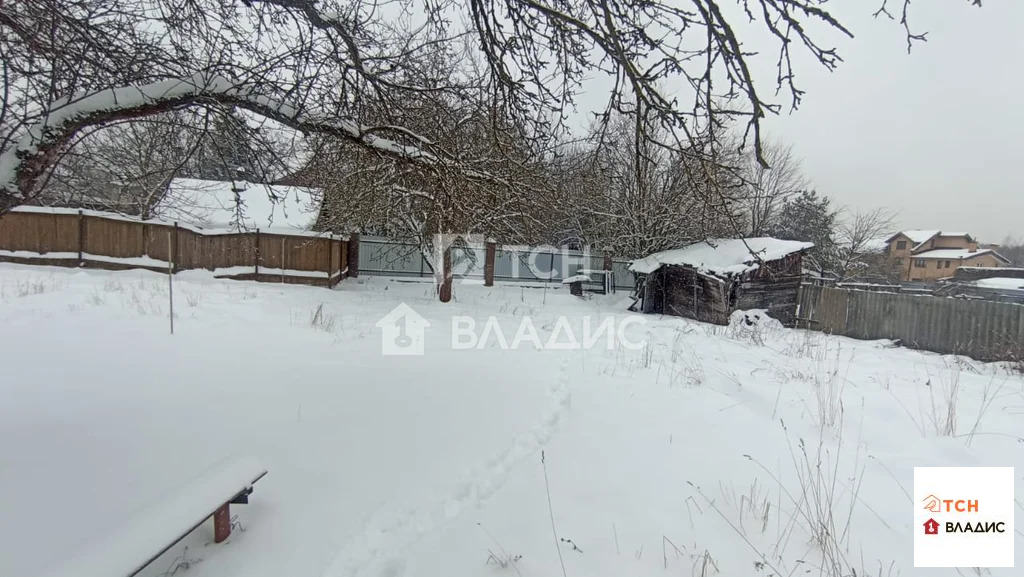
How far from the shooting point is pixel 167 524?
154 cm

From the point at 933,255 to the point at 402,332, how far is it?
202 ft

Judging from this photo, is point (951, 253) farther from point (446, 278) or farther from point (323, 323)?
point (323, 323)

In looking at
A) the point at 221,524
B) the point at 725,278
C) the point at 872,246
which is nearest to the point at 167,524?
the point at 221,524

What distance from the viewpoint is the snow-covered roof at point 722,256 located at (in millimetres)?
9906

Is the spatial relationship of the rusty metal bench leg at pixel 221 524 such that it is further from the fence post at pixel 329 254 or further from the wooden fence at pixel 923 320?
the wooden fence at pixel 923 320

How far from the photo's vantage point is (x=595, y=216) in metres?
15.4

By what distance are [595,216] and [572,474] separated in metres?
13.8

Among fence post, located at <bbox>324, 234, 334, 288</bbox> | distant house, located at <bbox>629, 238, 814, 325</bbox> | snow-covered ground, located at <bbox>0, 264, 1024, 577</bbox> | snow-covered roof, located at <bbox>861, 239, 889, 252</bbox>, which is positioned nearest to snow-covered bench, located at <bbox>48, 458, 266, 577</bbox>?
snow-covered ground, located at <bbox>0, 264, 1024, 577</bbox>

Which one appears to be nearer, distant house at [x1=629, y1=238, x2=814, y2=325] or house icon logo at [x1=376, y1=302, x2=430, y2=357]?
house icon logo at [x1=376, y1=302, x2=430, y2=357]

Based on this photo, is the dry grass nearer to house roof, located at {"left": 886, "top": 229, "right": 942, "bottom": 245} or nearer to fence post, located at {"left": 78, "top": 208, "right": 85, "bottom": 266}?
fence post, located at {"left": 78, "top": 208, "right": 85, "bottom": 266}

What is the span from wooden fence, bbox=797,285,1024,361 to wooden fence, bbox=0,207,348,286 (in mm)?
14249

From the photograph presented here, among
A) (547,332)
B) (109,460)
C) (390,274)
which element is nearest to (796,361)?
(547,332)

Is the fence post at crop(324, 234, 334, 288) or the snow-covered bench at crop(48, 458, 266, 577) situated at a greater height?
the fence post at crop(324, 234, 334, 288)

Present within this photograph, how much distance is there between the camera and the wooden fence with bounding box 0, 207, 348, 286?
10148 millimetres
